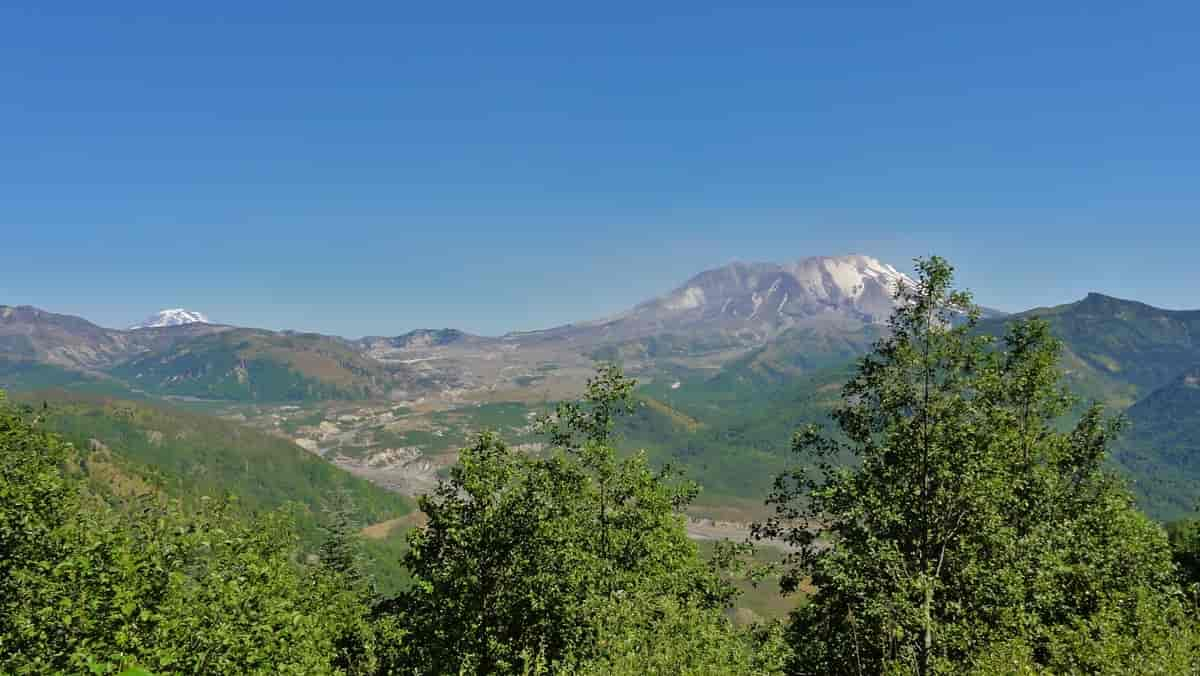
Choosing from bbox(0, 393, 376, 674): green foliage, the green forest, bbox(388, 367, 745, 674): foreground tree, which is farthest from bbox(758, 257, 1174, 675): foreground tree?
bbox(0, 393, 376, 674): green foliage

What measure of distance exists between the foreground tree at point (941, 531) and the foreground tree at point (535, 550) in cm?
651

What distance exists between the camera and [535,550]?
33.1 metres

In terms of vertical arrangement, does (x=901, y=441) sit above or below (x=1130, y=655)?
above

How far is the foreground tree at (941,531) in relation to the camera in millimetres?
27219

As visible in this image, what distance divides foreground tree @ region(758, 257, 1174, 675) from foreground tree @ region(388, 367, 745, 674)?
651 cm

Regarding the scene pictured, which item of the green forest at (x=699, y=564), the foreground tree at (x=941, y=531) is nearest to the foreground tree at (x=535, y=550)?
the green forest at (x=699, y=564)

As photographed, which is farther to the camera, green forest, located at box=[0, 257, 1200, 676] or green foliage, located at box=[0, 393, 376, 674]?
green forest, located at box=[0, 257, 1200, 676]

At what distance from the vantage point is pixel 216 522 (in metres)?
35.9

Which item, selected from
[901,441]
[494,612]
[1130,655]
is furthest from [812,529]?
[494,612]

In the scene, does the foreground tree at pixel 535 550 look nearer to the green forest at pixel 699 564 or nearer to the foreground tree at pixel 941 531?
the green forest at pixel 699 564

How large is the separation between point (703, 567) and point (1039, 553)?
63.2ft

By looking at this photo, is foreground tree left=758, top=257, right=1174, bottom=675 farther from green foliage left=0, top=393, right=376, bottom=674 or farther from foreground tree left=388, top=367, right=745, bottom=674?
green foliage left=0, top=393, right=376, bottom=674

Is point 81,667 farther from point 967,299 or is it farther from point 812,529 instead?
point 967,299

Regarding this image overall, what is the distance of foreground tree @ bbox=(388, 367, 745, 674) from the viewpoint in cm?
3189
